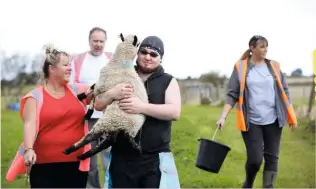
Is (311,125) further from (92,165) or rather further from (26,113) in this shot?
(26,113)

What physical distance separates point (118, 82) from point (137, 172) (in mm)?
576

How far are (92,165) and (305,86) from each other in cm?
393

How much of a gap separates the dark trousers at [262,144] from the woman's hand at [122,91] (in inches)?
89.8

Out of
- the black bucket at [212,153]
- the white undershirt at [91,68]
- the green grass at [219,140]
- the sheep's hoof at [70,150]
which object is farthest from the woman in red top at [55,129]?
the green grass at [219,140]

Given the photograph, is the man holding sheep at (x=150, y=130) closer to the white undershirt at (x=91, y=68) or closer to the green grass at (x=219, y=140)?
the white undershirt at (x=91, y=68)

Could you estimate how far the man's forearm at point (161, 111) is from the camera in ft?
9.51

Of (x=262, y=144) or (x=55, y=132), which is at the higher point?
(x=55, y=132)

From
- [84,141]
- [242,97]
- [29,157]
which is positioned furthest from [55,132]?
[242,97]

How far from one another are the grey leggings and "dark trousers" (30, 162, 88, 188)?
6.82 feet

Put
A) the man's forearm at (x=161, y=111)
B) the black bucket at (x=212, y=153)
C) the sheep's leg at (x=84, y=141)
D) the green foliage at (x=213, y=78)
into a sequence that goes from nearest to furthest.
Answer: the man's forearm at (x=161, y=111), the sheep's leg at (x=84, y=141), the black bucket at (x=212, y=153), the green foliage at (x=213, y=78)

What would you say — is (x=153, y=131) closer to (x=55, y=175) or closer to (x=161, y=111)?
(x=161, y=111)

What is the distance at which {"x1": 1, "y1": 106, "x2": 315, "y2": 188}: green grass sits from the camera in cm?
568

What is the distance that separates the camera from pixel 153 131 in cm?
298

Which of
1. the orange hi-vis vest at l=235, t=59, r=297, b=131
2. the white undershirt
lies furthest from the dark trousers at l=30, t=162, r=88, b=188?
the orange hi-vis vest at l=235, t=59, r=297, b=131
